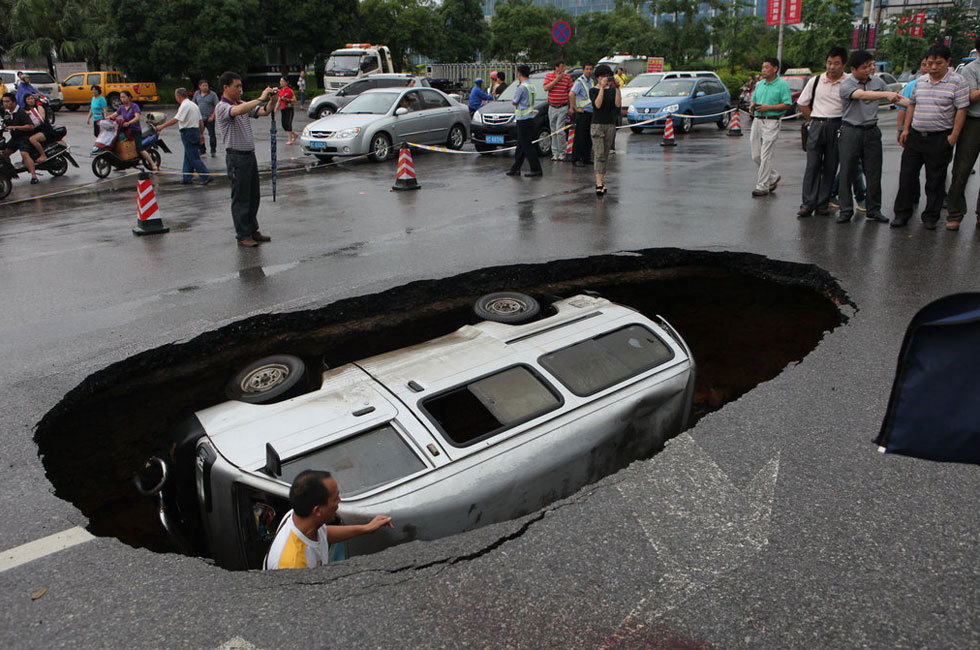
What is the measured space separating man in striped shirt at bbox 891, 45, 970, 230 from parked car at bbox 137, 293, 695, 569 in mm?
5168

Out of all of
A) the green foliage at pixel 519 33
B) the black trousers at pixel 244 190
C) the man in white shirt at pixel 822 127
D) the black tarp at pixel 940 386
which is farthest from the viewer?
the green foliage at pixel 519 33

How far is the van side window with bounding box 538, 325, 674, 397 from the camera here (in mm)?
4629

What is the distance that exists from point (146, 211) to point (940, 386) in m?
9.86

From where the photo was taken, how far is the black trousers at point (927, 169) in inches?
329

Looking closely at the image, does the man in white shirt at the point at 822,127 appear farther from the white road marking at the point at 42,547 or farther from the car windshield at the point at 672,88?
the car windshield at the point at 672,88

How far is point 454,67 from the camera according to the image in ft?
147

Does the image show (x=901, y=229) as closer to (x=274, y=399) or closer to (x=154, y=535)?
(x=274, y=399)

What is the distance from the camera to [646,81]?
28734 millimetres

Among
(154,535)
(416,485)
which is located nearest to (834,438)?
(416,485)

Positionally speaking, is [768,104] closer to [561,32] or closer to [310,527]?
[310,527]

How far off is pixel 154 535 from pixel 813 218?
332 inches

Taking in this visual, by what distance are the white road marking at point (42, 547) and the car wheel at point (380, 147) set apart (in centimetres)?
1399

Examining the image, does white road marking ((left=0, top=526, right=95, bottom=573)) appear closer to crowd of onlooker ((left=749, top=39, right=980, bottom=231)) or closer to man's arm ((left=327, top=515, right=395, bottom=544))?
man's arm ((left=327, top=515, right=395, bottom=544))

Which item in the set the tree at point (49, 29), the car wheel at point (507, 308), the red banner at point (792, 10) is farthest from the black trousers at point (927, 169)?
the tree at point (49, 29)
